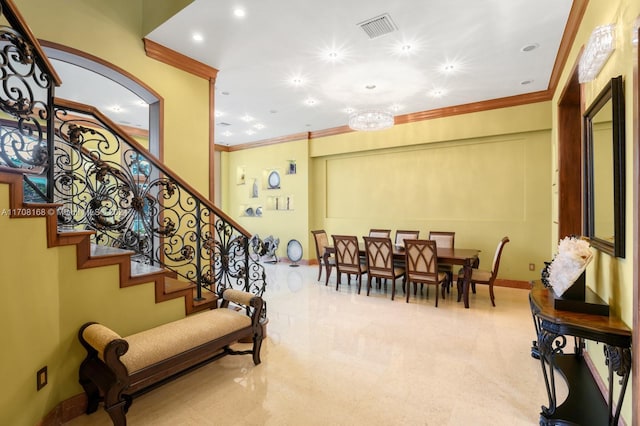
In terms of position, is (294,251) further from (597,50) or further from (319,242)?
(597,50)

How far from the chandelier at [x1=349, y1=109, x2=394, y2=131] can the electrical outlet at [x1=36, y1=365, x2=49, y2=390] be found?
4650 millimetres

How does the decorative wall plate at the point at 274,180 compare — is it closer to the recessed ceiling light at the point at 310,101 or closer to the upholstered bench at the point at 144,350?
the recessed ceiling light at the point at 310,101

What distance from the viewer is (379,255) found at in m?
4.98

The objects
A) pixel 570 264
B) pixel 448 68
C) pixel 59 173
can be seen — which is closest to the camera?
pixel 570 264

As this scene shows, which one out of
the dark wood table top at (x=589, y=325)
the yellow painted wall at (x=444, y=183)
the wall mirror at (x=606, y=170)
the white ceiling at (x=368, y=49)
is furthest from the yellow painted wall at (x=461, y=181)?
the dark wood table top at (x=589, y=325)

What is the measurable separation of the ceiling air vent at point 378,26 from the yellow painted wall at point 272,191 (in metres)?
4.69

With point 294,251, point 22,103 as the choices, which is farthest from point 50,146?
point 294,251

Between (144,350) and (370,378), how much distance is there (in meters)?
1.82

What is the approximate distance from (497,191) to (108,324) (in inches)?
243

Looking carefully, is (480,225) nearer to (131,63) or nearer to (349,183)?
(349,183)

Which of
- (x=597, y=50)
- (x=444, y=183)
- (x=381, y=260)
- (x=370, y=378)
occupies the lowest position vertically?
(x=370, y=378)

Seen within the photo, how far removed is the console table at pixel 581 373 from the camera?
65.9 inches

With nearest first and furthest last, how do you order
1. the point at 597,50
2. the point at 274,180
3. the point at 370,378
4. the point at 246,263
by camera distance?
the point at 597,50 → the point at 370,378 → the point at 246,263 → the point at 274,180

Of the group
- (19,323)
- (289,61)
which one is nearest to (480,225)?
(289,61)
